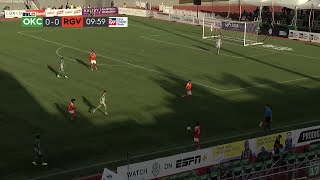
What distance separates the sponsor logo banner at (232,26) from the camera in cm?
6035

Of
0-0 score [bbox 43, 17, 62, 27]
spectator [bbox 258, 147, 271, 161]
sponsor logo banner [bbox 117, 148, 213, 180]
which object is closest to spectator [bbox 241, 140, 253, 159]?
spectator [bbox 258, 147, 271, 161]

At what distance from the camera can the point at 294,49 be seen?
54.0 m

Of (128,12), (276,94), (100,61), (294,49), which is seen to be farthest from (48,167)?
Result: (128,12)

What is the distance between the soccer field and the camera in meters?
25.2

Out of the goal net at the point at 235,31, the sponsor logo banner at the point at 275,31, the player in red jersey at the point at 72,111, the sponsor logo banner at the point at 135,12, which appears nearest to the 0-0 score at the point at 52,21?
the sponsor logo banner at the point at 135,12

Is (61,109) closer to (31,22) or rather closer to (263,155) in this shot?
(263,155)

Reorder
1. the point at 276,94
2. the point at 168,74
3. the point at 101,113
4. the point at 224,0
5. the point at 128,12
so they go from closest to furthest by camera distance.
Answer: the point at 101,113
the point at 276,94
the point at 168,74
the point at 128,12
the point at 224,0

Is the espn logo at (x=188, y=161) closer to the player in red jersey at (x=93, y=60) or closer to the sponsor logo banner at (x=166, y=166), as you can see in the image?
the sponsor logo banner at (x=166, y=166)

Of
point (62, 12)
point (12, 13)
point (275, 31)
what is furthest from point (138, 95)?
point (12, 13)

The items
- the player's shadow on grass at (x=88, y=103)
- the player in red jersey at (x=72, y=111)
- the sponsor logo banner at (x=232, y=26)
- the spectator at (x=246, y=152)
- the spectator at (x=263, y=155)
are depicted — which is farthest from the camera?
the sponsor logo banner at (x=232, y=26)

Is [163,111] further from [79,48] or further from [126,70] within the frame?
[79,48]

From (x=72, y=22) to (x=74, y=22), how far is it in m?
0.27

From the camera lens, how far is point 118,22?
70750 millimetres

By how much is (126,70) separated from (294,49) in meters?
20.2
